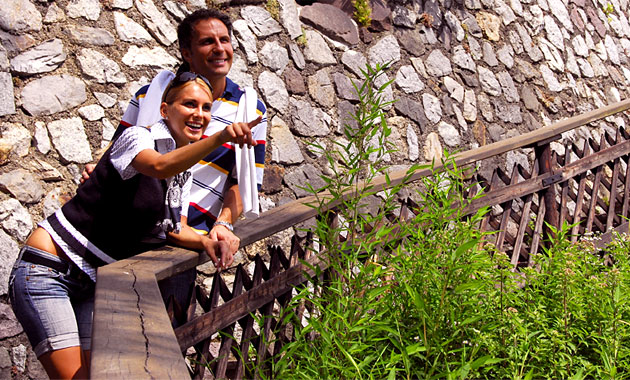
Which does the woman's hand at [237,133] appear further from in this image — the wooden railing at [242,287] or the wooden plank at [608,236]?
the wooden plank at [608,236]

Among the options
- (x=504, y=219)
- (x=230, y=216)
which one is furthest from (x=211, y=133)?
(x=504, y=219)

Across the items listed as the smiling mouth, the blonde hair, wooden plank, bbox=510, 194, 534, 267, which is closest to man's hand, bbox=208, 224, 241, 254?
the smiling mouth

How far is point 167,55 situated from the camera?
3996mm

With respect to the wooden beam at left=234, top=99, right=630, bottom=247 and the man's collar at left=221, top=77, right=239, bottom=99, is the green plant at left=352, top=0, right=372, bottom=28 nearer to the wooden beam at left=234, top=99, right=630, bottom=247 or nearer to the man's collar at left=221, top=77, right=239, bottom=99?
the wooden beam at left=234, top=99, right=630, bottom=247

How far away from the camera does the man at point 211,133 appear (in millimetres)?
2510

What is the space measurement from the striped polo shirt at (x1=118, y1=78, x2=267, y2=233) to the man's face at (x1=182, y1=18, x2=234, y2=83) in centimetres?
12

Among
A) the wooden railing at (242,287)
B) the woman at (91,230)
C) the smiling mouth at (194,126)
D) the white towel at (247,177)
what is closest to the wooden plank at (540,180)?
the wooden railing at (242,287)

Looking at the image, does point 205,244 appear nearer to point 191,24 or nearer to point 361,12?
point 191,24

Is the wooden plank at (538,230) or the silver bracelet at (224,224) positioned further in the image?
the wooden plank at (538,230)

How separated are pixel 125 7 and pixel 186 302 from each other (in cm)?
208

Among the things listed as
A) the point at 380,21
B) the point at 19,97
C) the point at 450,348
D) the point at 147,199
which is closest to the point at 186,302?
the point at 147,199

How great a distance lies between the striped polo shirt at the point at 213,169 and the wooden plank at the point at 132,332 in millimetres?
552

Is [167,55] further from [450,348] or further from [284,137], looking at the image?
[450,348]

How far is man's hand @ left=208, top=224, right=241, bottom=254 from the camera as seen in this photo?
236 centimetres
